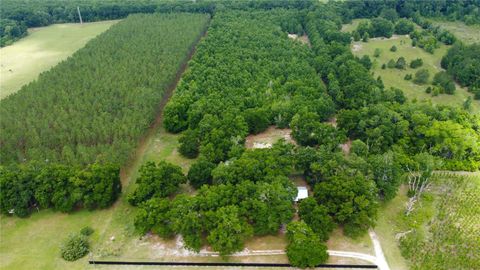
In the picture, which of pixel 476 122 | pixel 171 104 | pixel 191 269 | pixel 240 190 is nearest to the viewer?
pixel 191 269

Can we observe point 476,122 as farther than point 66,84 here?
Result: No

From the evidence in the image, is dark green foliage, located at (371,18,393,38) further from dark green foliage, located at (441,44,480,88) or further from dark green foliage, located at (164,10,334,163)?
dark green foliage, located at (164,10,334,163)

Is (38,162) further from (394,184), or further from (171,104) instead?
(394,184)

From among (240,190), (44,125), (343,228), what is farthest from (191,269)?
(44,125)

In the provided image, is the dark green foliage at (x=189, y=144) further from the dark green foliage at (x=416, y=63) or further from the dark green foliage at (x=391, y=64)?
the dark green foliage at (x=416, y=63)

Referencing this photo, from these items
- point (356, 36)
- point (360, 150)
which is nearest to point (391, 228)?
point (360, 150)
